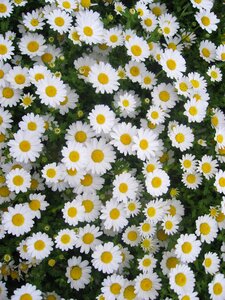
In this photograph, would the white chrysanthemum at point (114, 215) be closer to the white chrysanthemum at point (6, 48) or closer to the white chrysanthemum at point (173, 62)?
the white chrysanthemum at point (173, 62)

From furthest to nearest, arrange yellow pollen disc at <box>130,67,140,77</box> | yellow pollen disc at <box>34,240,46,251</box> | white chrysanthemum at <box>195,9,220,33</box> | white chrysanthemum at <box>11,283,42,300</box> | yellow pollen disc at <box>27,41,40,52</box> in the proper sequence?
white chrysanthemum at <box>195,9,220,33</box>
yellow pollen disc at <box>130,67,140,77</box>
yellow pollen disc at <box>27,41,40,52</box>
yellow pollen disc at <box>34,240,46,251</box>
white chrysanthemum at <box>11,283,42,300</box>

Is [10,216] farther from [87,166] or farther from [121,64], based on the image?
[121,64]

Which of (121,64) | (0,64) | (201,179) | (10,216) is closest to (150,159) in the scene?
(201,179)

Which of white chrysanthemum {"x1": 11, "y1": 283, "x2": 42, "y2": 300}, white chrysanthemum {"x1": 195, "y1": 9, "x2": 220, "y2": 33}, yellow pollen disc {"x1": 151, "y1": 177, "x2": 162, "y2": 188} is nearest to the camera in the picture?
white chrysanthemum {"x1": 11, "y1": 283, "x2": 42, "y2": 300}

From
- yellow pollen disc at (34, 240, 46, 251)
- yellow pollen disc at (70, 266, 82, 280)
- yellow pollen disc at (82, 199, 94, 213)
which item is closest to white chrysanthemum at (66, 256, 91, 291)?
yellow pollen disc at (70, 266, 82, 280)

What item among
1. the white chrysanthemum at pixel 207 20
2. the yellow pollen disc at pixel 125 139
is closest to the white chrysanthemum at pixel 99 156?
the yellow pollen disc at pixel 125 139

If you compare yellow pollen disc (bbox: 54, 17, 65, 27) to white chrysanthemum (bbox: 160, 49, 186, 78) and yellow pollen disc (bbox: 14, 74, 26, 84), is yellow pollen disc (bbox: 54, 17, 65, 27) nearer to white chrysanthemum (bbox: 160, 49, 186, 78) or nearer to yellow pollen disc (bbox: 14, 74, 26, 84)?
yellow pollen disc (bbox: 14, 74, 26, 84)

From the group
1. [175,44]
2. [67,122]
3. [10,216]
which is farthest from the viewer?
[175,44]
